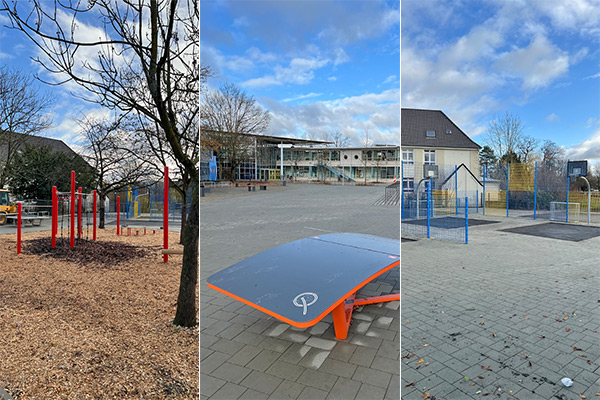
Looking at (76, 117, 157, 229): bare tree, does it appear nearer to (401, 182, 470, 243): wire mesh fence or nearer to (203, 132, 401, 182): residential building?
(203, 132, 401, 182): residential building

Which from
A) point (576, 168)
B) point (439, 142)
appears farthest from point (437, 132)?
point (576, 168)

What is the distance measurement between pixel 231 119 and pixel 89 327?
4.35ft

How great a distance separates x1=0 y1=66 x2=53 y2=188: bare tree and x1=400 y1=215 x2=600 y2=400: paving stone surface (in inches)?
94.3

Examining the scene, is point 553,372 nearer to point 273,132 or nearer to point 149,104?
Result: point 273,132

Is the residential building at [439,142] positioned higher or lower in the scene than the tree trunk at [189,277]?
higher

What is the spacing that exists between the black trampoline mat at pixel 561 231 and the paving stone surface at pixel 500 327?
Result: 230cm

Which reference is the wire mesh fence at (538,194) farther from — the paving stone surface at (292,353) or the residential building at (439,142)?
the paving stone surface at (292,353)

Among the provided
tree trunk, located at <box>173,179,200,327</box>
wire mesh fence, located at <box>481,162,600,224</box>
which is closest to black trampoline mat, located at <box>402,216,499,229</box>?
wire mesh fence, located at <box>481,162,600,224</box>

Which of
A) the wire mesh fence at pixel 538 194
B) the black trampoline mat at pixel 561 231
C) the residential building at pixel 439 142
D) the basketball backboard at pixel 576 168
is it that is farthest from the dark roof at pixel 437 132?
the black trampoline mat at pixel 561 231

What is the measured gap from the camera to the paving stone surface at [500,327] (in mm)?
1539

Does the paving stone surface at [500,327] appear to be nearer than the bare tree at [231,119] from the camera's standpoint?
No

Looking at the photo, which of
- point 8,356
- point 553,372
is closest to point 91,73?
point 8,356

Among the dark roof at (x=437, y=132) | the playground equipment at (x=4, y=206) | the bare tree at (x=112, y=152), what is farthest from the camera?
the dark roof at (x=437, y=132)

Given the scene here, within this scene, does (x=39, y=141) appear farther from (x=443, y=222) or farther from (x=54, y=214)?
(x=443, y=222)
